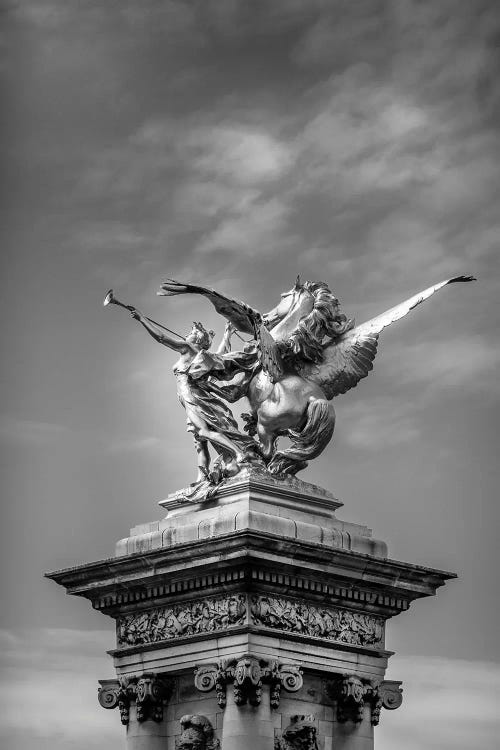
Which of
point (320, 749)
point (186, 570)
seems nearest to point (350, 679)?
point (320, 749)

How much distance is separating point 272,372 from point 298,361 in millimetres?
570

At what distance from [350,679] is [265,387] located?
173 inches

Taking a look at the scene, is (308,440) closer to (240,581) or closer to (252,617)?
(240,581)

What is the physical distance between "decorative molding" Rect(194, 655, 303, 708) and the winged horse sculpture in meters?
3.08


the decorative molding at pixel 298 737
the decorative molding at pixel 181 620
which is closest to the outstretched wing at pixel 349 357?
the decorative molding at pixel 181 620

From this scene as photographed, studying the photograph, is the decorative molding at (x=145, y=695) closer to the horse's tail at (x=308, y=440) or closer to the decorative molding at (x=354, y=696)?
the decorative molding at (x=354, y=696)

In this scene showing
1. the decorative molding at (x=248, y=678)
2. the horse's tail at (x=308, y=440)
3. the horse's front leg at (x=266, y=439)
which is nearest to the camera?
the decorative molding at (x=248, y=678)

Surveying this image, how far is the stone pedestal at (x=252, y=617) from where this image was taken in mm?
27594

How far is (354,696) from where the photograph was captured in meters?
28.6

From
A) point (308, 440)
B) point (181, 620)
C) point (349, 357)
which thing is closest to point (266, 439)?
point (308, 440)

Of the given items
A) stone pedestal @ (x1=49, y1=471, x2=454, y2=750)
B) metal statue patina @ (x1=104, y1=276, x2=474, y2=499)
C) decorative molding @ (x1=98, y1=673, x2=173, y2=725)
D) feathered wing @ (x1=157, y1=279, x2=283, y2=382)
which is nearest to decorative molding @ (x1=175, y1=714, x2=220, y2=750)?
stone pedestal @ (x1=49, y1=471, x2=454, y2=750)

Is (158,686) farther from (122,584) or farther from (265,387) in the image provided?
(265,387)

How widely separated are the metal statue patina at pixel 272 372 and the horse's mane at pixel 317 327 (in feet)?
0.05

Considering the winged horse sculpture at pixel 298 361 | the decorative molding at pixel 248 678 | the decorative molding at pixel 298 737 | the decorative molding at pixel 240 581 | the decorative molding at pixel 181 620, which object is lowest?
the decorative molding at pixel 298 737
